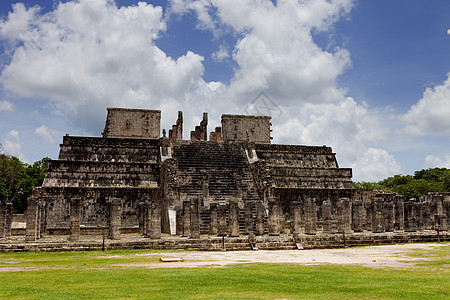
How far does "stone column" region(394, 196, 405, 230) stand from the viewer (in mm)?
24938

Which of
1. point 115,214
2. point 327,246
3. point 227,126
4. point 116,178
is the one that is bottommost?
point 327,246

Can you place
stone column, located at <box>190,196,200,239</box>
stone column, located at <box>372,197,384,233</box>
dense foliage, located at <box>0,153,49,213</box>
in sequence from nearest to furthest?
stone column, located at <box>190,196,200,239</box>, stone column, located at <box>372,197,384,233</box>, dense foliage, located at <box>0,153,49,213</box>

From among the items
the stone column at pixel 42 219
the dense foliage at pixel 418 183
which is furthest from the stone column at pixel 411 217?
the dense foliage at pixel 418 183

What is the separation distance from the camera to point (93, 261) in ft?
46.1

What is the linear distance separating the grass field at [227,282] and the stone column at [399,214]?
37.9 feet

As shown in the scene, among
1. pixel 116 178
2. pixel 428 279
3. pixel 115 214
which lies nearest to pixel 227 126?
pixel 116 178

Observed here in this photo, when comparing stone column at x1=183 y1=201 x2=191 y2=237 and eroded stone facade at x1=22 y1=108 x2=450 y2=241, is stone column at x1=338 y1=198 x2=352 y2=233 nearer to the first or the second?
eroded stone facade at x1=22 y1=108 x2=450 y2=241

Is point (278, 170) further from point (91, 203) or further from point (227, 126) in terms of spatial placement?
point (91, 203)

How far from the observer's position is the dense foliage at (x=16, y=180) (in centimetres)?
4681

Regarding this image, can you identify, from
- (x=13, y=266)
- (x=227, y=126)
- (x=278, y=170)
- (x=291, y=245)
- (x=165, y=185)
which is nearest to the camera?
(x=13, y=266)

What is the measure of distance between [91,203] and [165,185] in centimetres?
488

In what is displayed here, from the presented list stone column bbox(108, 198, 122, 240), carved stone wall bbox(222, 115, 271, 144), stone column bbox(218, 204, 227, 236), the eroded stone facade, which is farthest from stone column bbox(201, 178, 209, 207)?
carved stone wall bbox(222, 115, 271, 144)

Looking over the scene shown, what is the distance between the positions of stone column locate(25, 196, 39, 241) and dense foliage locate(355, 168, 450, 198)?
48.7 metres

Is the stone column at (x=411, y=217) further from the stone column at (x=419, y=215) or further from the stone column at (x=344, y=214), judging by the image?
the stone column at (x=344, y=214)
